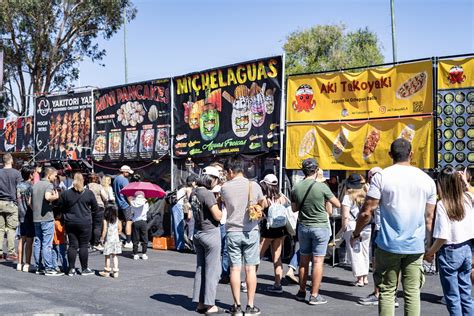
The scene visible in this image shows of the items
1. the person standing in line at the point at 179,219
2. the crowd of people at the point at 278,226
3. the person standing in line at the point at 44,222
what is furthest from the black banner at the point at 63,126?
the person standing in line at the point at 44,222

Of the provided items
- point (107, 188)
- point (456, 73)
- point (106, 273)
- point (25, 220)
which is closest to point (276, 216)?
point (106, 273)

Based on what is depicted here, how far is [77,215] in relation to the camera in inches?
423

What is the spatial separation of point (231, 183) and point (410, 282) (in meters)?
2.82

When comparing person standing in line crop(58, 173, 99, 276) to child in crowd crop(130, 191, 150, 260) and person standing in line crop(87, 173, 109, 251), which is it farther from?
person standing in line crop(87, 173, 109, 251)

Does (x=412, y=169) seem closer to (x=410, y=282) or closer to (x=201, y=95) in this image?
(x=410, y=282)

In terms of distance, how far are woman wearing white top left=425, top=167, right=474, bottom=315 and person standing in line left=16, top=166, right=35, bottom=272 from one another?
7.22 meters

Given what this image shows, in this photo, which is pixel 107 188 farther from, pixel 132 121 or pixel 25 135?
pixel 25 135

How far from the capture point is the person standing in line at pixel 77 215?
10.8m

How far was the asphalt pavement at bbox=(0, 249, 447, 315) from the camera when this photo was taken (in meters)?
8.32

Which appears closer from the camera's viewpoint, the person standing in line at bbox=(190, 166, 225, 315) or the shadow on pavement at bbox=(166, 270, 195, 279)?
the person standing in line at bbox=(190, 166, 225, 315)

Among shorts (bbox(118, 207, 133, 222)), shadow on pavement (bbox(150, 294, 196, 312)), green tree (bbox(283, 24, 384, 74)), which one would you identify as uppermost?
green tree (bbox(283, 24, 384, 74))

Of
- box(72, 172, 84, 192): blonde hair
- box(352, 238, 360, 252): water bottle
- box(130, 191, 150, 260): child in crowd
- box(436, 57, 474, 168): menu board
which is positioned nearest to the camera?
box(352, 238, 360, 252): water bottle

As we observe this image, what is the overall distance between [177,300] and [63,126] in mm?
13343

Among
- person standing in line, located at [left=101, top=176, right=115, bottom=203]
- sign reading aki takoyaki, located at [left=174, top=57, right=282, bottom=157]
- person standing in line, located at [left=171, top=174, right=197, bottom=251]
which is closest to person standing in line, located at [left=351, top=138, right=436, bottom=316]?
sign reading aki takoyaki, located at [left=174, top=57, right=282, bottom=157]
